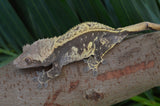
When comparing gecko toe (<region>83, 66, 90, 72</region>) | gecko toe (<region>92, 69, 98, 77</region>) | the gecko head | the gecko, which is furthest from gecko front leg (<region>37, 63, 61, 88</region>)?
gecko toe (<region>92, 69, 98, 77</region>)

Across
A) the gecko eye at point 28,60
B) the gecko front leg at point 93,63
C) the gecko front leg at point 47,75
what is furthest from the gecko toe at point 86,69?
the gecko eye at point 28,60

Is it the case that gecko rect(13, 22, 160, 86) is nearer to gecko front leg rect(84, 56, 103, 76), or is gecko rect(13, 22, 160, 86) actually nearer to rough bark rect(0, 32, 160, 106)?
gecko front leg rect(84, 56, 103, 76)

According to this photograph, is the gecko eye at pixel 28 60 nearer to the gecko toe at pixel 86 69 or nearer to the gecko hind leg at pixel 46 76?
the gecko hind leg at pixel 46 76

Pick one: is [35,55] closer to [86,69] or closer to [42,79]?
[42,79]

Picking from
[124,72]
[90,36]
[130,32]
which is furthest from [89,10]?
[124,72]

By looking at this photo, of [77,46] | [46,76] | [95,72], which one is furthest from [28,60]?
[95,72]

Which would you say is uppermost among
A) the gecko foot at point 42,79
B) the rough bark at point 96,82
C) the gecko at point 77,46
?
the gecko at point 77,46

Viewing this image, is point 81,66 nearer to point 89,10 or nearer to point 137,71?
point 137,71
